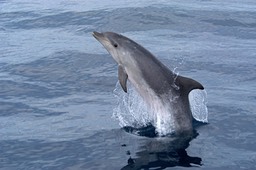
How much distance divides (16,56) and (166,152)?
7730 mm

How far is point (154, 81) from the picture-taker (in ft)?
33.6

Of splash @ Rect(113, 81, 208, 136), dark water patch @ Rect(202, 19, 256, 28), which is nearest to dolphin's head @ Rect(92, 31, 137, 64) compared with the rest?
splash @ Rect(113, 81, 208, 136)

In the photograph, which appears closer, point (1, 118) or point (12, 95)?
point (1, 118)

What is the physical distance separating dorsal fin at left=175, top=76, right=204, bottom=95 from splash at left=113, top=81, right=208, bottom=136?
45 cm

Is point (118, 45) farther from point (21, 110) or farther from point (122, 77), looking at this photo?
point (21, 110)

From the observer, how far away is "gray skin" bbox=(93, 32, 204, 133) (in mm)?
10023

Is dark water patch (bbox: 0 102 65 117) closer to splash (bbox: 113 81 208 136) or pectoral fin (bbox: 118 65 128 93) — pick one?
splash (bbox: 113 81 208 136)

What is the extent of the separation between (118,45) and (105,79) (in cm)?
332

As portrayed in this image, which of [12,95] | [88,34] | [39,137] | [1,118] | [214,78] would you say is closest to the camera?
[39,137]

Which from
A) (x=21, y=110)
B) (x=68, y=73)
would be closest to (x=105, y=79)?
(x=68, y=73)

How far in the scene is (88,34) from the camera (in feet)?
61.6

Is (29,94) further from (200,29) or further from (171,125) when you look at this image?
(200,29)

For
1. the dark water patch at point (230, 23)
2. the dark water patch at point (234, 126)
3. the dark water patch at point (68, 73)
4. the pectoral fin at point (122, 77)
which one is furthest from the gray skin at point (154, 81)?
the dark water patch at point (230, 23)

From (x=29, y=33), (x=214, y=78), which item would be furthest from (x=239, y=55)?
(x=29, y=33)
